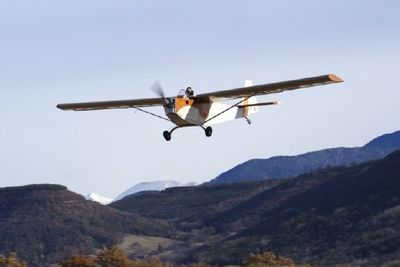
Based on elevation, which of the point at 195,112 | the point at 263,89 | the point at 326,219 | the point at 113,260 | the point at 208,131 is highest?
the point at 263,89

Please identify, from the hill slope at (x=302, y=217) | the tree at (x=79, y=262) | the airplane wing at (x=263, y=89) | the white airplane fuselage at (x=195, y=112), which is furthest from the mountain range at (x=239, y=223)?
the airplane wing at (x=263, y=89)

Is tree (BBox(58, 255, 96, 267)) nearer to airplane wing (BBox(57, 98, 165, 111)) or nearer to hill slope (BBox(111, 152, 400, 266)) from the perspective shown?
airplane wing (BBox(57, 98, 165, 111))

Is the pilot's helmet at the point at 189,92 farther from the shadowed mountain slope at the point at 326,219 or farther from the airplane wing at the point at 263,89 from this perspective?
the shadowed mountain slope at the point at 326,219

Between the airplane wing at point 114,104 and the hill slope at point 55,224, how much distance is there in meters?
66.3

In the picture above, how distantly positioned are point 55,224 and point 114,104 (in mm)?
84387

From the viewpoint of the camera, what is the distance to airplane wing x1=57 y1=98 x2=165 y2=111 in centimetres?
4053

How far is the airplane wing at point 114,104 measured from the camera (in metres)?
40.5

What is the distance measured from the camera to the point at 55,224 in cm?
12462

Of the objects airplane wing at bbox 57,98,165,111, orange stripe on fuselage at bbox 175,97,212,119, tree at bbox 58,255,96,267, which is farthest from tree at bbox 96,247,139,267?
orange stripe on fuselage at bbox 175,97,212,119

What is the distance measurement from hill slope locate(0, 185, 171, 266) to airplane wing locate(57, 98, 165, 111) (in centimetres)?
6627

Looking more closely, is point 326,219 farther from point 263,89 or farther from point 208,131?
point 263,89

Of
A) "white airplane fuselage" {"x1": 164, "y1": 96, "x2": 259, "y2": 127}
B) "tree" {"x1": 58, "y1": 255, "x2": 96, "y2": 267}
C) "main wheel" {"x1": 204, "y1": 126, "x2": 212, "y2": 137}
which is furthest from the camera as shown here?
"tree" {"x1": 58, "y1": 255, "x2": 96, "y2": 267}

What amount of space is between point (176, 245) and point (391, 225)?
1332 inches

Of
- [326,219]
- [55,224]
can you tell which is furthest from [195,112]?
[55,224]
